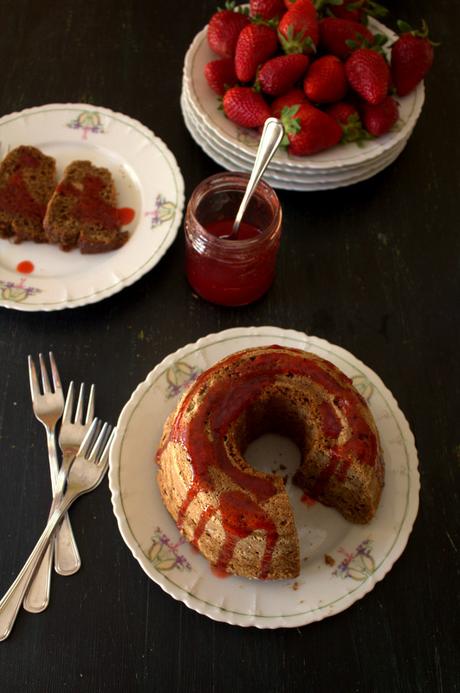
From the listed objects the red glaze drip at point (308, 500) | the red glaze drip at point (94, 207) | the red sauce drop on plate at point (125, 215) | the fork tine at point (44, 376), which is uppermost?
the red glaze drip at point (94, 207)

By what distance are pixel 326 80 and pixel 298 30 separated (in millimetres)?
138

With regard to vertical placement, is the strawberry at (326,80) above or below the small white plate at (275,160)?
above

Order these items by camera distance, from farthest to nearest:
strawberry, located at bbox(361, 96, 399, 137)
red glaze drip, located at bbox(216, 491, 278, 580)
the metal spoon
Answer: strawberry, located at bbox(361, 96, 399, 137) < the metal spoon < red glaze drip, located at bbox(216, 491, 278, 580)

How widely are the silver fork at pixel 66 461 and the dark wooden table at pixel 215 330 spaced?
0.02 meters

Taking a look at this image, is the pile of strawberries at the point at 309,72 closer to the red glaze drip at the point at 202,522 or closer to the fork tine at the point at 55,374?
the fork tine at the point at 55,374

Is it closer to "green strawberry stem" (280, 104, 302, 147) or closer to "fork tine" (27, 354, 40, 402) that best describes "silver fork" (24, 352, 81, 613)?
"fork tine" (27, 354, 40, 402)

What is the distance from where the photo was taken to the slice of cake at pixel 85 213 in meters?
1.46

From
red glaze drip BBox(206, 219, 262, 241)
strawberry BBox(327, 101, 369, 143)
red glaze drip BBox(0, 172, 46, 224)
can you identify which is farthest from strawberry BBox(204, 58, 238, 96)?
red glaze drip BBox(0, 172, 46, 224)

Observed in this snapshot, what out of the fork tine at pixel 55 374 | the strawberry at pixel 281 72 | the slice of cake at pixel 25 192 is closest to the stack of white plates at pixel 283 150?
the strawberry at pixel 281 72

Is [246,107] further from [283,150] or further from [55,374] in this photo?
[55,374]

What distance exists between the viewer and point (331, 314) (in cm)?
147

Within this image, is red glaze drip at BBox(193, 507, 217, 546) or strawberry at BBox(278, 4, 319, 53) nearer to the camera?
red glaze drip at BBox(193, 507, 217, 546)

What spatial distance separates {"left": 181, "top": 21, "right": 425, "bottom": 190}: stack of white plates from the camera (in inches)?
58.4

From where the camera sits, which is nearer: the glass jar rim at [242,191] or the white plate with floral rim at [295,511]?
the white plate with floral rim at [295,511]
